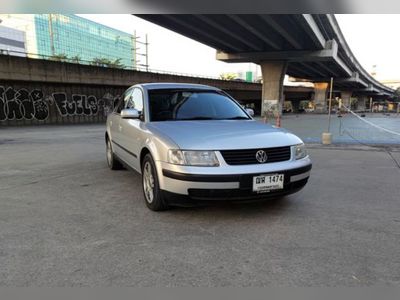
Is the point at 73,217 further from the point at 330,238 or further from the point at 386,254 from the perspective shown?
the point at 386,254

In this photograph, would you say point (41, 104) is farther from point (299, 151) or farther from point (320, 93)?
point (320, 93)

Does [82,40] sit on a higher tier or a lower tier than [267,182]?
higher

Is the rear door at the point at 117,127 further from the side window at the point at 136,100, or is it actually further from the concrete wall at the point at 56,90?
the concrete wall at the point at 56,90

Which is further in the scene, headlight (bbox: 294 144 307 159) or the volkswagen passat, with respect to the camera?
headlight (bbox: 294 144 307 159)

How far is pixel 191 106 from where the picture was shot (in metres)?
4.96

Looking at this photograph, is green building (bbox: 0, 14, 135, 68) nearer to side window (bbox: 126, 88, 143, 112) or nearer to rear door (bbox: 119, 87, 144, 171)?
side window (bbox: 126, 88, 143, 112)

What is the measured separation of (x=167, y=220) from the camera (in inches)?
156

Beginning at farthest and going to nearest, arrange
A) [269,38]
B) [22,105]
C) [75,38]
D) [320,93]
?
[320,93] < [75,38] < [269,38] < [22,105]

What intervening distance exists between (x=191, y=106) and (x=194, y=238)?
7.01 ft

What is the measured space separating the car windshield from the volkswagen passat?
0.01 m

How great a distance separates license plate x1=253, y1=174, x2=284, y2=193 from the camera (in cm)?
367

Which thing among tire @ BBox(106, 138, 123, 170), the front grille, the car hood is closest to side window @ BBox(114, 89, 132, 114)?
tire @ BBox(106, 138, 123, 170)

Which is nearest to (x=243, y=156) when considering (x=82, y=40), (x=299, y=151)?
(x=299, y=151)

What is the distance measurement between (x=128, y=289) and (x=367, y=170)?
19.7 feet
